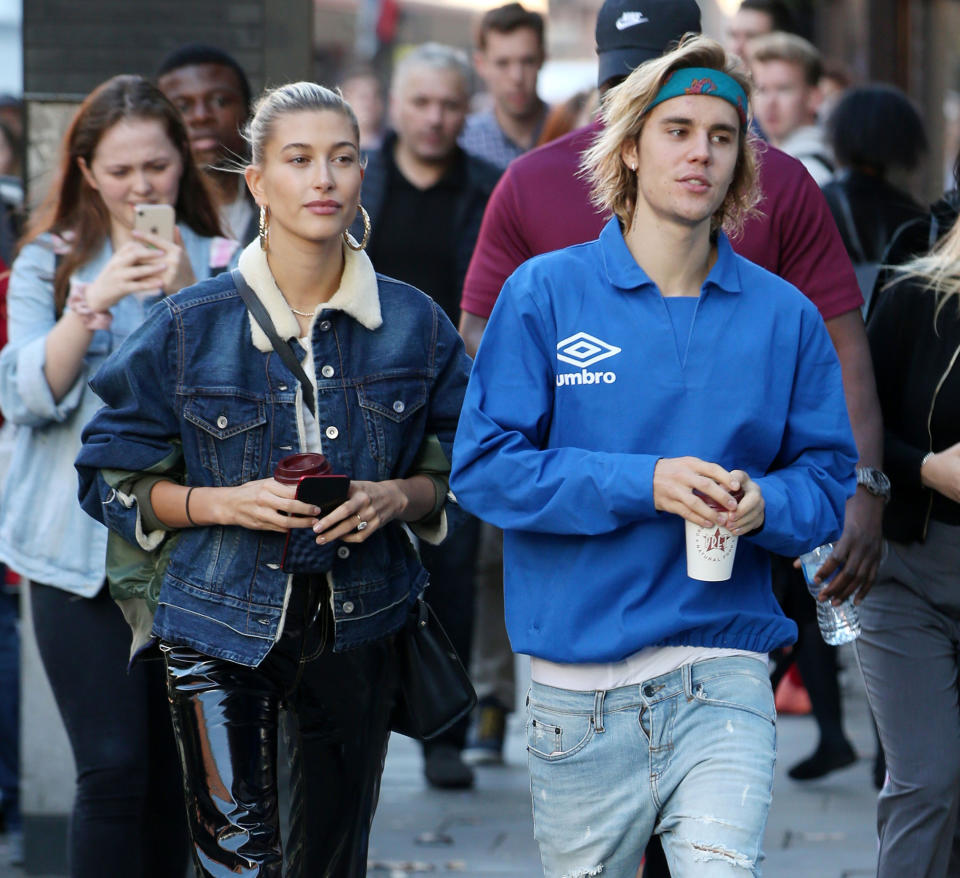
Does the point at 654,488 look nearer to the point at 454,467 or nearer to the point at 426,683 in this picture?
the point at 454,467

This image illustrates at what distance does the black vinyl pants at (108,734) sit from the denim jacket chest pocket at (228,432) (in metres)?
0.69

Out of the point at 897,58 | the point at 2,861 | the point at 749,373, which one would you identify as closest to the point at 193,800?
the point at 749,373

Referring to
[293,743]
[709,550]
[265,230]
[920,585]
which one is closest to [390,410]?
[265,230]

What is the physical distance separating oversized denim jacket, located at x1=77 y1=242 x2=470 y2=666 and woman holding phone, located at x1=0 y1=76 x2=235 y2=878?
61cm

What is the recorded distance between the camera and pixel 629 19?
15.6 ft

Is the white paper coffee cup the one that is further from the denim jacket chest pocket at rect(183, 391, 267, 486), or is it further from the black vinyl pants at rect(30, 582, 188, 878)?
the black vinyl pants at rect(30, 582, 188, 878)

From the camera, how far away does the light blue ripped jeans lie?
11.6 feet

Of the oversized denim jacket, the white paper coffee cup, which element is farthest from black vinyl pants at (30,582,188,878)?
the white paper coffee cup

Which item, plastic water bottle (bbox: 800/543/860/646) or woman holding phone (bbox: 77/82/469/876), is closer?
woman holding phone (bbox: 77/82/469/876)

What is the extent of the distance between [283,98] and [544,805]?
165 centimetres

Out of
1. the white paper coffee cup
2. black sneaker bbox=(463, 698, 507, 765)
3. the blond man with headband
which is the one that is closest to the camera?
the white paper coffee cup

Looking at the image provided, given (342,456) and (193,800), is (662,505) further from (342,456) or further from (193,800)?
(193,800)

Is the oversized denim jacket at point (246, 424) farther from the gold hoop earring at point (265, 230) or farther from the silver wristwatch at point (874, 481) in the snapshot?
the silver wristwatch at point (874, 481)

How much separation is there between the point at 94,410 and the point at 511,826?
2.37 meters
